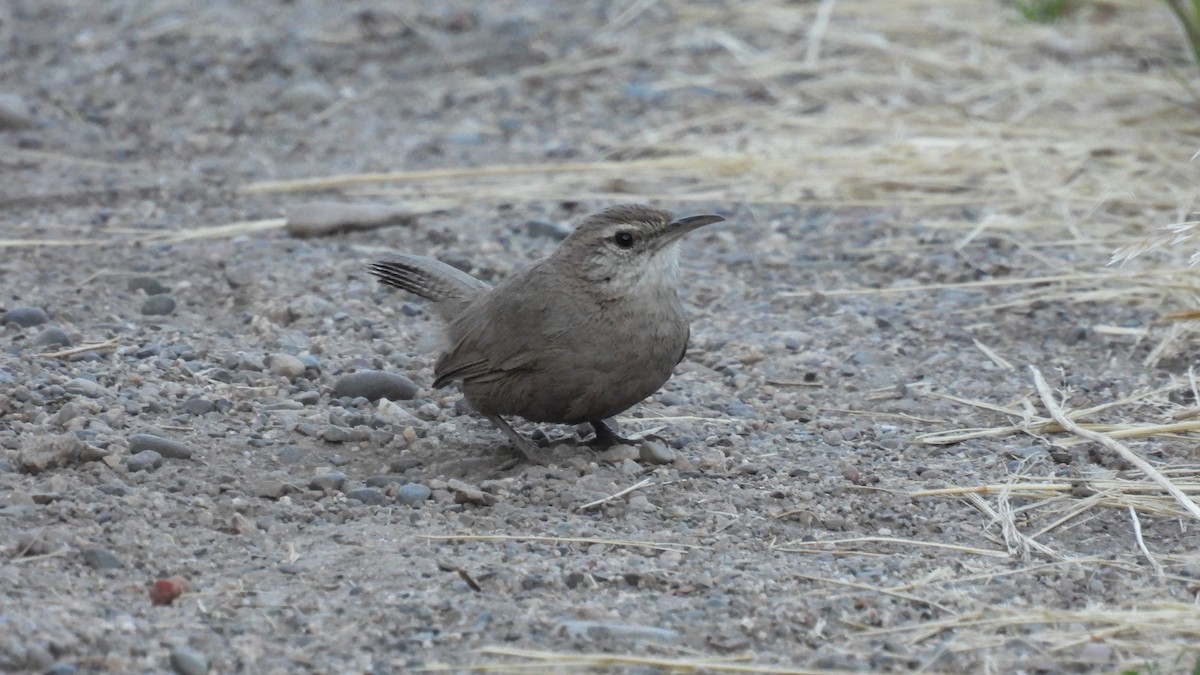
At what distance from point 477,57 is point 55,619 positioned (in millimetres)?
7539

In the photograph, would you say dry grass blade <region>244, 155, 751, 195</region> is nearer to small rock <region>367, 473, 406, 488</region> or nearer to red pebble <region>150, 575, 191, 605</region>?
small rock <region>367, 473, 406, 488</region>

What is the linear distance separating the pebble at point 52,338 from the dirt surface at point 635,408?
16 mm

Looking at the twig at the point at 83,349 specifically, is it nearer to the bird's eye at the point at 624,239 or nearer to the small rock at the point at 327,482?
the small rock at the point at 327,482

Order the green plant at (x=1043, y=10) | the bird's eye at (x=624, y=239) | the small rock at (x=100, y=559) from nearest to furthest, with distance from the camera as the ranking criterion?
the small rock at (x=100, y=559) < the bird's eye at (x=624, y=239) < the green plant at (x=1043, y=10)

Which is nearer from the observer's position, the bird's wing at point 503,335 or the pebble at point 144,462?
the pebble at point 144,462

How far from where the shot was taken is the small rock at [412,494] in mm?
4973

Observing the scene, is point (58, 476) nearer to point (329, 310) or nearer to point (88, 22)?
point (329, 310)

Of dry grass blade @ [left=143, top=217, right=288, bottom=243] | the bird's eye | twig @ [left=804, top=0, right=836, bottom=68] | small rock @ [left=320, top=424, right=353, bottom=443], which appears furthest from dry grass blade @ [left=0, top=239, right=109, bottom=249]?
twig @ [left=804, top=0, right=836, bottom=68]

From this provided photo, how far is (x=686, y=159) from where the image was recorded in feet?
29.3

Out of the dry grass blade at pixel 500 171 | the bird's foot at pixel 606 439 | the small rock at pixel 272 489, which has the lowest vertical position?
the dry grass blade at pixel 500 171

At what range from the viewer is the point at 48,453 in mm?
4867

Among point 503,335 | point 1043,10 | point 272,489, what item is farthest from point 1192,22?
point 272,489

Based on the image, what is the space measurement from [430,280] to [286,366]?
65cm

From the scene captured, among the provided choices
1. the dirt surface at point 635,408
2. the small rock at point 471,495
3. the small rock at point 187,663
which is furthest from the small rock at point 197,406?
the small rock at point 187,663
